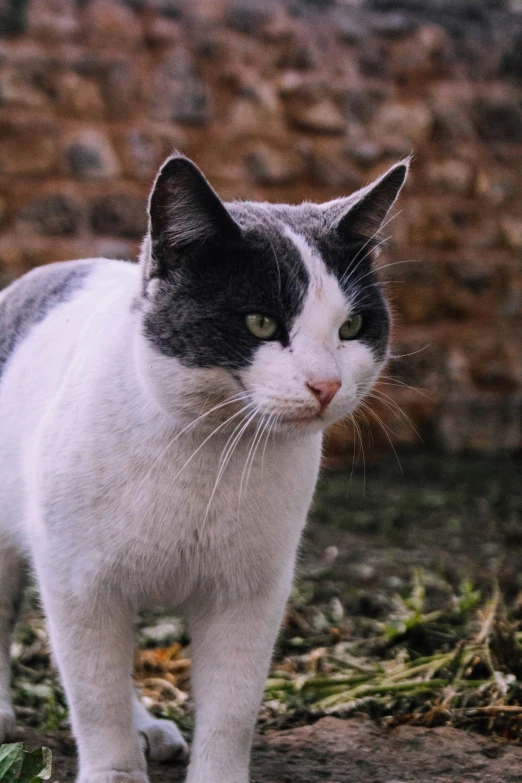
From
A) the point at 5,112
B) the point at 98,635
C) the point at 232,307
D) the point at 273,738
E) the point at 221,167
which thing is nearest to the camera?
the point at 232,307

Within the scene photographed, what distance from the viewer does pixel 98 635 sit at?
1.63 metres

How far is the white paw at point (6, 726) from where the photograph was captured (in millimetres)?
1891

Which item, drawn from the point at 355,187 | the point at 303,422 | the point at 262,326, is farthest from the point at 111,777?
the point at 355,187

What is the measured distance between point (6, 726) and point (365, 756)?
0.73 metres

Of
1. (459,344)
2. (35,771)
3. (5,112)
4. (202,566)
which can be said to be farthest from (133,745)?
(459,344)

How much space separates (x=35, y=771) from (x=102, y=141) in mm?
3260

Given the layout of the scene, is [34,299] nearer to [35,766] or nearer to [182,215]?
[182,215]

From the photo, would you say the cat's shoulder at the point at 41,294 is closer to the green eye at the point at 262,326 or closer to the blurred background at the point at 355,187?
the green eye at the point at 262,326

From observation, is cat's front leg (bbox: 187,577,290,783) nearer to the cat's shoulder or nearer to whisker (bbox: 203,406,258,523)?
whisker (bbox: 203,406,258,523)

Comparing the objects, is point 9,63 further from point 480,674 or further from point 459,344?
point 480,674

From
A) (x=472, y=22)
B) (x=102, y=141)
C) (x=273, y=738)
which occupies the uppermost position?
(x=472, y=22)

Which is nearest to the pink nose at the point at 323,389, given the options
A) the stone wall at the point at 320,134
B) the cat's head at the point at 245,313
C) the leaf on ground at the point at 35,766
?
the cat's head at the point at 245,313

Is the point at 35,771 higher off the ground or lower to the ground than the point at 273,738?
higher

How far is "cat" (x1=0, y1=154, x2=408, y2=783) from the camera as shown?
150cm
